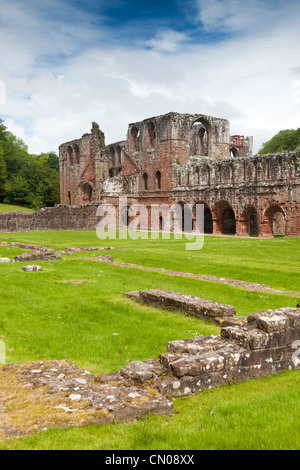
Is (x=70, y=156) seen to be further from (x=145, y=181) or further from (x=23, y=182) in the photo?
(x=145, y=181)

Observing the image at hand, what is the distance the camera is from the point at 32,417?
3986 millimetres

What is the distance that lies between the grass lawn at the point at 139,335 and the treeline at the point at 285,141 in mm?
56328

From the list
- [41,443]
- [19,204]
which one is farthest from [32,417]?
[19,204]

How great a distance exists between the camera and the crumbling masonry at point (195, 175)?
114ft

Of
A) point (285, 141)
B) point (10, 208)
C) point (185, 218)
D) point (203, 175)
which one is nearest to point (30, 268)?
point (203, 175)

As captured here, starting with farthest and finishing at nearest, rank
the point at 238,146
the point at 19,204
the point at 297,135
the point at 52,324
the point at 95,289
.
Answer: the point at 297,135 → the point at 19,204 → the point at 238,146 → the point at 95,289 → the point at 52,324

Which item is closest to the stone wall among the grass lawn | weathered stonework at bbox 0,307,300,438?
the grass lawn

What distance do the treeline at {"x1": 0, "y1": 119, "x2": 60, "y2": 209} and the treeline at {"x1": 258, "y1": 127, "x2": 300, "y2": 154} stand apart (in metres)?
35.2

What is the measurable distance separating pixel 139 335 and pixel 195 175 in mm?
35974

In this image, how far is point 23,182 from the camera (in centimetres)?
5934

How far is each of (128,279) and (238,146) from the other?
45293mm

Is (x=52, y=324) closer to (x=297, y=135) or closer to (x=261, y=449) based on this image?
(x=261, y=449)

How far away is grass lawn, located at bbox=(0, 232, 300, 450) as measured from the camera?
12.3 ft
